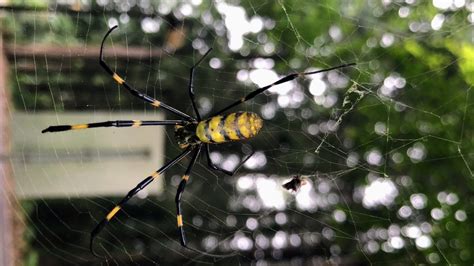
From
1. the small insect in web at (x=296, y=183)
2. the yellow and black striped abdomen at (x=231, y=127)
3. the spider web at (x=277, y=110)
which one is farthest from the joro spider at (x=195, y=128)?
the spider web at (x=277, y=110)

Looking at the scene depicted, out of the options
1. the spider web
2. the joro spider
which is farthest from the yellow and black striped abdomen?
the spider web

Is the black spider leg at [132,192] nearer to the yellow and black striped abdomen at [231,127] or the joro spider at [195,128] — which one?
the joro spider at [195,128]

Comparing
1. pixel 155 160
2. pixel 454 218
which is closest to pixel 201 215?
pixel 155 160

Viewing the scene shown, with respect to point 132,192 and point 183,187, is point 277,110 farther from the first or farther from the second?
point 132,192

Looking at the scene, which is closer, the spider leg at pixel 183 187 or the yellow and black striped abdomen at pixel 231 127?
the yellow and black striped abdomen at pixel 231 127

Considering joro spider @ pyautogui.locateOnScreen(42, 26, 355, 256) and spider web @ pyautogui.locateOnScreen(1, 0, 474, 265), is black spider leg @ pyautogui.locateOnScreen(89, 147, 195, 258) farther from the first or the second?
spider web @ pyautogui.locateOnScreen(1, 0, 474, 265)

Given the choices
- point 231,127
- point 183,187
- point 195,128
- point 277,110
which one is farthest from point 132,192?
point 277,110

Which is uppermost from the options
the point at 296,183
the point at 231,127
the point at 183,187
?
the point at 231,127
